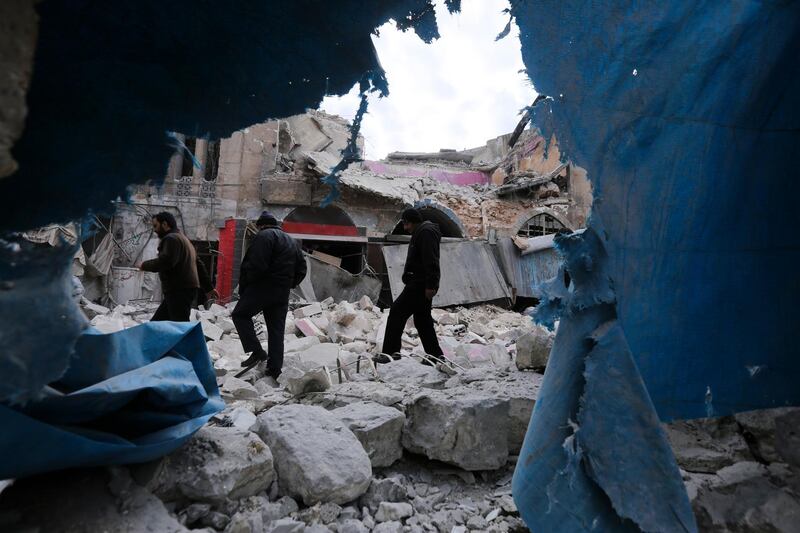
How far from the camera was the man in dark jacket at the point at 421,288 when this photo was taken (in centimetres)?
411

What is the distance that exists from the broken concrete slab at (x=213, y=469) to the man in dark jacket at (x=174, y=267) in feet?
7.82

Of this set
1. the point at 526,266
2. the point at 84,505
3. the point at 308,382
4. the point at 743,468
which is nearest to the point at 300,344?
the point at 308,382

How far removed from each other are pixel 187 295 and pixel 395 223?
8.62m

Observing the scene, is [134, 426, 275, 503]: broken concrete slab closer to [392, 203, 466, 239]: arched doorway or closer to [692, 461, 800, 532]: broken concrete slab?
[692, 461, 800, 532]: broken concrete slab

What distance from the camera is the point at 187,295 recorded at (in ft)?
13.0

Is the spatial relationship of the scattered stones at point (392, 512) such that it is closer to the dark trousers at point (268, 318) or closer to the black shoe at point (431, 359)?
the black shoe at point (431, 359)

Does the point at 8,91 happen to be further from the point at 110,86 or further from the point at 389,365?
the point at 389,365

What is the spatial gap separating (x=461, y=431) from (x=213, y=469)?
3.80 feet

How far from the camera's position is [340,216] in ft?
41.4

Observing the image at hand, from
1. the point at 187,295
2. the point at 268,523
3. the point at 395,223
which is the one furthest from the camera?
the point at 395,223

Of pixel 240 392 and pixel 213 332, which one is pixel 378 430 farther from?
pixel 213 332

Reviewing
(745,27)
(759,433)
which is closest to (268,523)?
(759,433)

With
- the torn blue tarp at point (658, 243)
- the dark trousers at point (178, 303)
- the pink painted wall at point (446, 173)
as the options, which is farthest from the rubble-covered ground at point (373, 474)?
the pink painted wall at point (446, 173)

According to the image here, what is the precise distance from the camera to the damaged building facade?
11.0 metres
